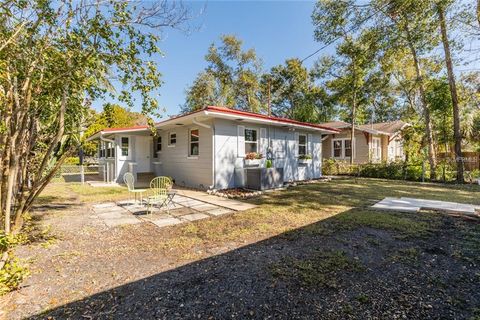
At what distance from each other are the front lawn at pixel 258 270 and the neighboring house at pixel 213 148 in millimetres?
4246

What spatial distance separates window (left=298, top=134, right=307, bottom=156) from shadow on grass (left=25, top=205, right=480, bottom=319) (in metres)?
8.97

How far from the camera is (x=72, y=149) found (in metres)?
3.39

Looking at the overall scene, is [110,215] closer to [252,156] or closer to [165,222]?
[165,222]

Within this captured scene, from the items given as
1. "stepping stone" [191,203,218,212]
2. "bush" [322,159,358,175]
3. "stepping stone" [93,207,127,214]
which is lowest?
"stepping stone" [191,203,218,212]

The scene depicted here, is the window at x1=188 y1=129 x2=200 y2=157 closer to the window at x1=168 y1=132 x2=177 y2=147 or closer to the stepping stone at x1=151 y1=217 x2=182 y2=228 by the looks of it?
the window at x1=168 y1=132 x2=177 y2=147

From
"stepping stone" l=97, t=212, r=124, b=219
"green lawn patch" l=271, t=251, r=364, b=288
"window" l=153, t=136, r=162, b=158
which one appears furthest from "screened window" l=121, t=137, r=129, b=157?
"green lawn patch" l=271, t=251, r=364, b=288

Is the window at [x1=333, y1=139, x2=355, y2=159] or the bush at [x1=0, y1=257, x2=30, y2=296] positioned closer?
the bush at [x1=0, y1=257, x2=30, y2=296]

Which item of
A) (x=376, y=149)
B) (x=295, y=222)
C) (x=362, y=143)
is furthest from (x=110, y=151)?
(x=376, y=149)

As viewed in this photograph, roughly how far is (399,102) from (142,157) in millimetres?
31386

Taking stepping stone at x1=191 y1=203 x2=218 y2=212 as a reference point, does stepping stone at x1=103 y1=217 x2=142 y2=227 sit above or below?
below

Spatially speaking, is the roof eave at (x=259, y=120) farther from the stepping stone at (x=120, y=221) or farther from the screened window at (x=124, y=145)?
the screened window at (x=124, y=145)

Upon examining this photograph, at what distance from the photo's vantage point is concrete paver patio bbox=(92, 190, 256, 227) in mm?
5371

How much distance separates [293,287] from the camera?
261cm

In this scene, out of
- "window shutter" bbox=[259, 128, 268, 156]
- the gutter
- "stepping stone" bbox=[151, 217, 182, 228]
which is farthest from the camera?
"window shutter" bbox=[259, 128, 268, 156]
